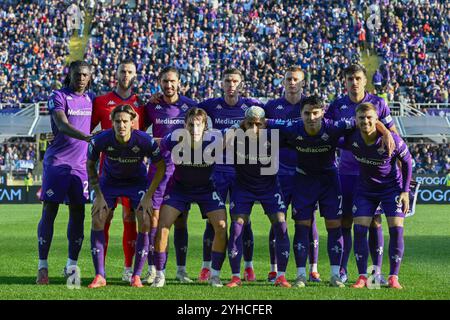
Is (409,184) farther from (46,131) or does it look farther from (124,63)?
(46,131)

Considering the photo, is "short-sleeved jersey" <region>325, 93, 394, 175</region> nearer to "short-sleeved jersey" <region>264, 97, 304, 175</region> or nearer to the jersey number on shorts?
"short-sleeved jersey" <region>264, 97, 304, 175</region>

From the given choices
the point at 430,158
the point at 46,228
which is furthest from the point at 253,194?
the point at 430,158

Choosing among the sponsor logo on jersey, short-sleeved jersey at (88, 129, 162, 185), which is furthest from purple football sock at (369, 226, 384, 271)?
Answer: the sponsor logo on jersey

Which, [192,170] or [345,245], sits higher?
[192,170]

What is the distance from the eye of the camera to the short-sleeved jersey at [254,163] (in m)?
9.49

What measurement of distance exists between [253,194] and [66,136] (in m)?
2.28

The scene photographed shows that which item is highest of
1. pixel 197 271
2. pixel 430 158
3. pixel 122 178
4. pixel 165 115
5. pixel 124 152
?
pixel 165 115

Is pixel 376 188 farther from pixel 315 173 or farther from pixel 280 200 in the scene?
pixel 280 200

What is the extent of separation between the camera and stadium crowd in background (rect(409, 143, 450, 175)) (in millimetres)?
32906

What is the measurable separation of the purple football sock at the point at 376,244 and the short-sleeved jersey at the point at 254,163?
1274mm

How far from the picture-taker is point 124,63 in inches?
393

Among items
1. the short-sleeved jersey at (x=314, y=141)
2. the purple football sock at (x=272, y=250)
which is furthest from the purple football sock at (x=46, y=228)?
the short-sleeved jersey at (x=314, y=141)

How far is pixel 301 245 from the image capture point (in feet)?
30.8

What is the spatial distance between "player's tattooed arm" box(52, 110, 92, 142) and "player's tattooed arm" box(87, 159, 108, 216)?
315 millimetres
